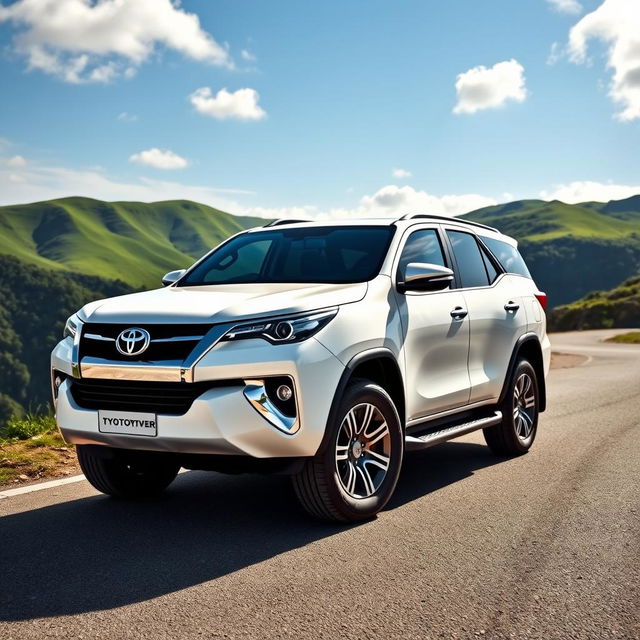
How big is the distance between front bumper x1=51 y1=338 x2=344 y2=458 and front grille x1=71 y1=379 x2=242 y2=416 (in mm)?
40

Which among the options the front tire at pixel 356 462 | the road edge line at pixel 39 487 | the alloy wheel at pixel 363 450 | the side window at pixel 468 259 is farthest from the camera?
the side window at pixel 468 259

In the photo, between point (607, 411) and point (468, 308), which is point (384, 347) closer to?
point (468, 308)

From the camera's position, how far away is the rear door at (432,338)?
5.72m

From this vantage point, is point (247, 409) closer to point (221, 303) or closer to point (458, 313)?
point (221, 303)

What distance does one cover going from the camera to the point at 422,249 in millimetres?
6336

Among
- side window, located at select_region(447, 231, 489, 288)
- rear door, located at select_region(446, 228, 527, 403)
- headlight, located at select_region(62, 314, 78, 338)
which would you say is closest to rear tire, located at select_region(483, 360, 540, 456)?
rear door, located at select_region(446, 228, 527, 403)

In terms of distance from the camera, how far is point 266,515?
542 cm

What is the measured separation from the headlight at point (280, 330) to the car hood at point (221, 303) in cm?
5

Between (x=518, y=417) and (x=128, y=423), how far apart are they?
3.95 m

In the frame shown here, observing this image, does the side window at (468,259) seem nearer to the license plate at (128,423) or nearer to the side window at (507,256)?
the side window at (507,256)

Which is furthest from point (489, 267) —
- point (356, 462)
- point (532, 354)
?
point (356, 462)

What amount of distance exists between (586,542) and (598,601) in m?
1.04

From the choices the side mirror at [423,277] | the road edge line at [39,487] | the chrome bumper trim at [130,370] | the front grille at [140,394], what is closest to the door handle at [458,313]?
the side mirror at [423,277]

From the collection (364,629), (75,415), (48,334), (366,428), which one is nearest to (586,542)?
(366,428)
